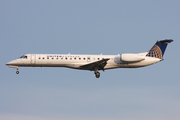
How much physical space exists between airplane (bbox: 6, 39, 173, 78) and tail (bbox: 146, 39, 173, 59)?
808 millimetres

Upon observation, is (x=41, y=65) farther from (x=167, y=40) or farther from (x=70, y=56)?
(x=167, y=40)

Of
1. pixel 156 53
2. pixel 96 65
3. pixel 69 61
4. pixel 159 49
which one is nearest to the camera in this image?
pixel 96 65

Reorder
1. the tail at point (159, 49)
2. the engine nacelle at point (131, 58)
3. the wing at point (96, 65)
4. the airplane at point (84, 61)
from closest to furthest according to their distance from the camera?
the wing at point (96, 65)
the airplane at point (84, 61)
the engine nacelle at point (131, 58)
the tail at point (159, 49)

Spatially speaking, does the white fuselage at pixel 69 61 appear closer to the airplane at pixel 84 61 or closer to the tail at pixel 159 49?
the airplane at pixel 84 61

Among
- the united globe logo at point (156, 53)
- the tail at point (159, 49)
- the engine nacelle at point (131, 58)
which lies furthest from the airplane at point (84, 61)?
the tail at point (159, 49)

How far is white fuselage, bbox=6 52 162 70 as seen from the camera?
3656cm

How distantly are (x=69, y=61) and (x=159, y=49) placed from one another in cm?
1200

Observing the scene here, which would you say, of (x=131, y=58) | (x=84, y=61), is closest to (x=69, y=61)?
(x=84, y=61)

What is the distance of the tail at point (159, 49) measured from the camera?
127ft

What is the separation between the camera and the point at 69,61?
120ft

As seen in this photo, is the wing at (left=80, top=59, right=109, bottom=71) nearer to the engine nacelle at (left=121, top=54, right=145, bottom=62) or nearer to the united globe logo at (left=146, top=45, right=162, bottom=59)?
the engine nacelle at (left=121, top=54, right=145, bottom=62)

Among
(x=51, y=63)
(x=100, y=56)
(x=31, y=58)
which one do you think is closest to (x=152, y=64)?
(x=100, y=56)

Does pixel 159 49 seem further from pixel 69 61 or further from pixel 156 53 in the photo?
pixel 69 61

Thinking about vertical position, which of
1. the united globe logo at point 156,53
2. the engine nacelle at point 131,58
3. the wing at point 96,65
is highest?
the united globe logo at point 156,53
